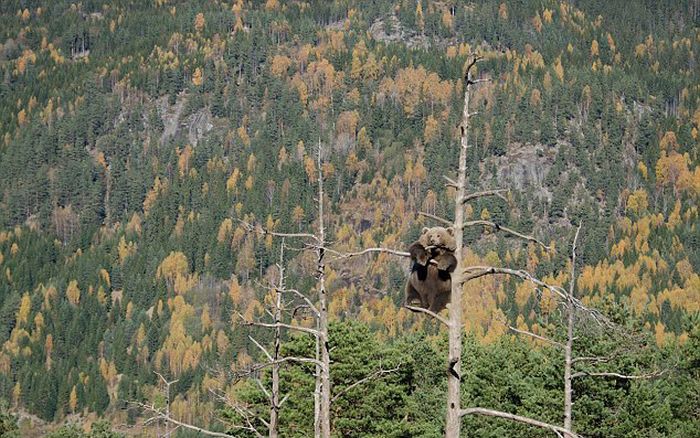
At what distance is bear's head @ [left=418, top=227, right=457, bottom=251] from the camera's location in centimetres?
1205

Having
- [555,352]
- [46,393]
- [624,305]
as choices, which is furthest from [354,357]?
[46,393]

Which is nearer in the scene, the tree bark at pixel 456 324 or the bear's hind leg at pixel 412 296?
the tree bark at pixel 456 324

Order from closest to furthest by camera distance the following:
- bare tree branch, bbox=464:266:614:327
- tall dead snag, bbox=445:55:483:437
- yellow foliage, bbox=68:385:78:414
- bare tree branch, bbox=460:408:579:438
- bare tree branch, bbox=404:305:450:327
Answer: bare tree branch, bbox=460:408:579:438
bare tree branch, bbox=464:266:614:327
bare tree branch, bbox=404:305:450:327
tall dead snag, bbox=445:55:483:437
yellow foliage, bbox=68:385:78:414

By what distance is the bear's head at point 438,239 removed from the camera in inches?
474

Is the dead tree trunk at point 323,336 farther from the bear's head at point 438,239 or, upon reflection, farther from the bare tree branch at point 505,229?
the bare tree branch at point 505,229

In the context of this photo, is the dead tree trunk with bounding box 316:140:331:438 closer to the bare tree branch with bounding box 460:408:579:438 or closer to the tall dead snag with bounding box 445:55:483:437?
the tall dead snag with bounding box 445:55:483:437

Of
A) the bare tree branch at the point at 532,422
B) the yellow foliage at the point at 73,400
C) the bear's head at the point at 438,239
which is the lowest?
the yellow foliage at the point at 73,400

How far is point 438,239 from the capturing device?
12062 millimetres

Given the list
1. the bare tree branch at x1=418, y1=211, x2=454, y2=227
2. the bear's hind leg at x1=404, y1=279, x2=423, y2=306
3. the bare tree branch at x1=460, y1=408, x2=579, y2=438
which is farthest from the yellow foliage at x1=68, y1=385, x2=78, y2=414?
the bare tree branch at x1=460, y1=408, x2=579, y2=438

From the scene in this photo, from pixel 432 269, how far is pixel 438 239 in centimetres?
45

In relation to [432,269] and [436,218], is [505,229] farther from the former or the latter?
[432,269]

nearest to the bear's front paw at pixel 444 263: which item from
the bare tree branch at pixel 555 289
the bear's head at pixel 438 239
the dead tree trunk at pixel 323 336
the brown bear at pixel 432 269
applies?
the brown bear at pixel 432 269

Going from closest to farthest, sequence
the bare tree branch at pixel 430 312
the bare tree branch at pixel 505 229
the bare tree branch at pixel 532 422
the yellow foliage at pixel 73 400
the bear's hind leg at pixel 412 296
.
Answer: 1. the bare tree branch at pixel 532 422
2. the bare tree branch at pixel 505 229
3. the bare tree branch at pixel 430 312
4. the bear's hind leg at pixel 412 296
5. the yellow foliage at pixel 73 400

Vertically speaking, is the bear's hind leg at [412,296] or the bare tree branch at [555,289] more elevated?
the bare tree branch at [555,289]
